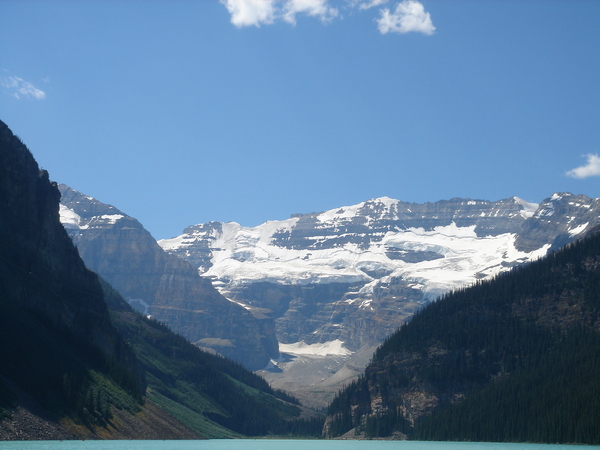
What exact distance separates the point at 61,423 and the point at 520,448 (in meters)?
94.7

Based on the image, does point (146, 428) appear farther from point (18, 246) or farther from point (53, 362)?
point (18, 246)

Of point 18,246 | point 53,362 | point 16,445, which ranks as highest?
point 18,246

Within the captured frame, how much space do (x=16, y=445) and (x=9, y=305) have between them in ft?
165

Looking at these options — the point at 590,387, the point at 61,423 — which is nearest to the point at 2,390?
the point at 61,423

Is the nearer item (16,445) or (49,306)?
(16,445)

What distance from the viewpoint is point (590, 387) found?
187 metres

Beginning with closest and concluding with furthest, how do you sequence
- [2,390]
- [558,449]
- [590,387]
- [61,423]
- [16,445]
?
[16,445]
[2,390]
[61,423]
[558,449]
[590,387]

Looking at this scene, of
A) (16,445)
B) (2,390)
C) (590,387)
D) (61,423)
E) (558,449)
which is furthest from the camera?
(590,387)

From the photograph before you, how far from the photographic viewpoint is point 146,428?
7677 inches

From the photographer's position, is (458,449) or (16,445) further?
(458,449)

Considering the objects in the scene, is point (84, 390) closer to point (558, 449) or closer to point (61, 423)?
point (61, 423)

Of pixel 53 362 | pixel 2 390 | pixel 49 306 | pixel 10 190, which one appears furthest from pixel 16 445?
pixel 10 190

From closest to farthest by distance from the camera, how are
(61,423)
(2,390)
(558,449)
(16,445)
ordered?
(16,445), (2,390), (61,423), (558,449)

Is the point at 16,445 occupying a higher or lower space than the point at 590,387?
lower
